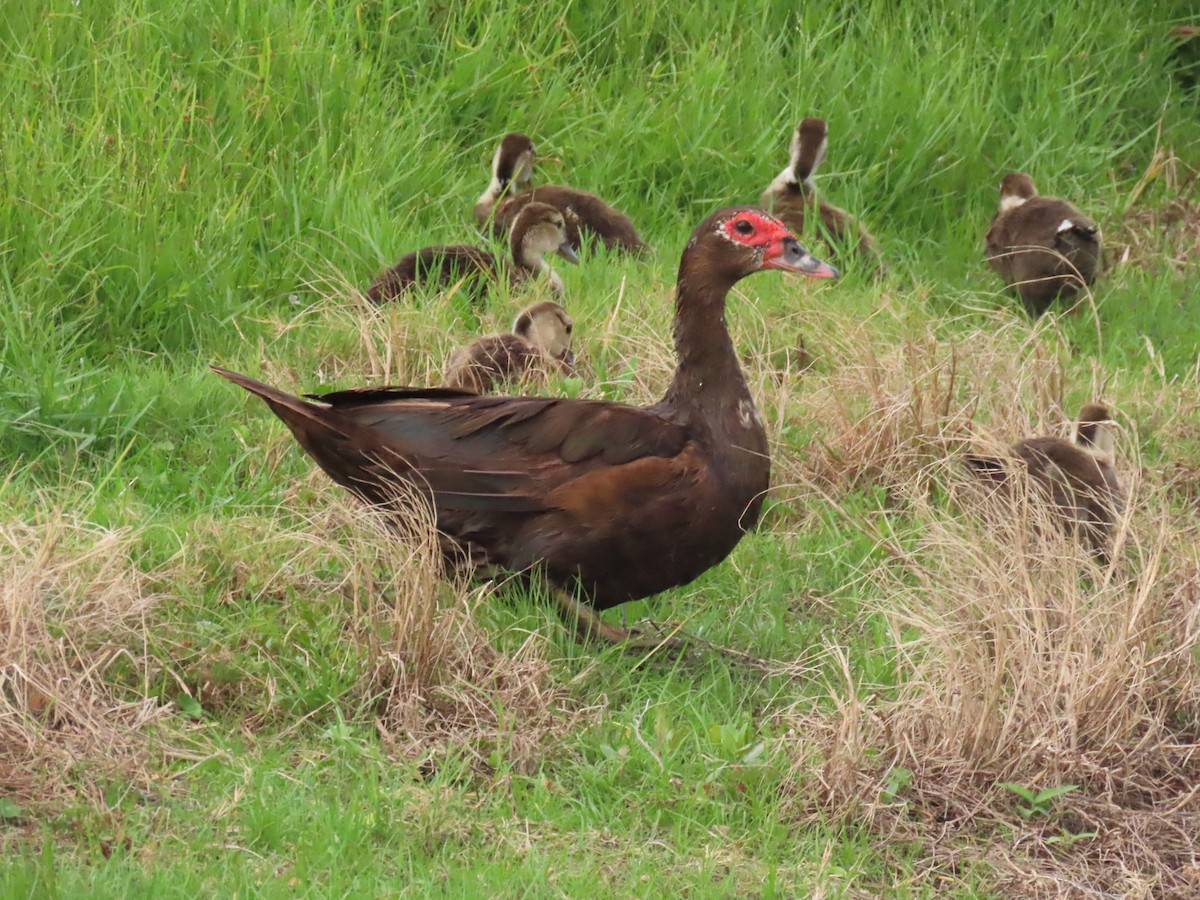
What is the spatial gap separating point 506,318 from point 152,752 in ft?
10.9

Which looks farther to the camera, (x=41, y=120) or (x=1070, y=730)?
(x=41, y=120)

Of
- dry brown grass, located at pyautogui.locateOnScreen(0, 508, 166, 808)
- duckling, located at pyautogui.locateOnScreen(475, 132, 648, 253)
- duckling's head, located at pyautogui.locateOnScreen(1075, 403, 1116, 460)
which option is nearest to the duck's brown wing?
dry brown grass, located at pyautogui.locateOnScreen(0, 508, 166, 808)

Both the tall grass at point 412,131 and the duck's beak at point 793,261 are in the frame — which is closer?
the duck's beak at point 793,261

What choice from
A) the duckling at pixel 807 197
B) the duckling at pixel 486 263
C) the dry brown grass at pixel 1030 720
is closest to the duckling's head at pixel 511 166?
the duckling at pixel 486 263

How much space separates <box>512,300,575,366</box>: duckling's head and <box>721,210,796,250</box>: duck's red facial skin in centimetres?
137

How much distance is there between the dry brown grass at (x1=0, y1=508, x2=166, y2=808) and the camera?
13.5ft

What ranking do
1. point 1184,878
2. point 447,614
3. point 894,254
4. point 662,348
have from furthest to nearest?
point 894,254 → point 662,348 → point 447,614 → point 1184,878

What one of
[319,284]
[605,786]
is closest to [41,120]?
[319,284]

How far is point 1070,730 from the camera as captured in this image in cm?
436

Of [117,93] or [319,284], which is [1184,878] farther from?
[117,93]

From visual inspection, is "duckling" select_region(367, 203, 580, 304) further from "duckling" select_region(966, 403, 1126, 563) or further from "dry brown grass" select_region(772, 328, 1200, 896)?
"dry brown grass" select_region(772, 328, 1200, 896)

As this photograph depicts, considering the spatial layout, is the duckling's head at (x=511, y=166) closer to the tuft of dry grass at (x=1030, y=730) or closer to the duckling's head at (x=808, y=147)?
the duckling's head at (x=808, y=147)

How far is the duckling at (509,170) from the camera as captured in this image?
8133mm

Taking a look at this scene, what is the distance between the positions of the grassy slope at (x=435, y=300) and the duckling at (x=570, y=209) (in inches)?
7.1
